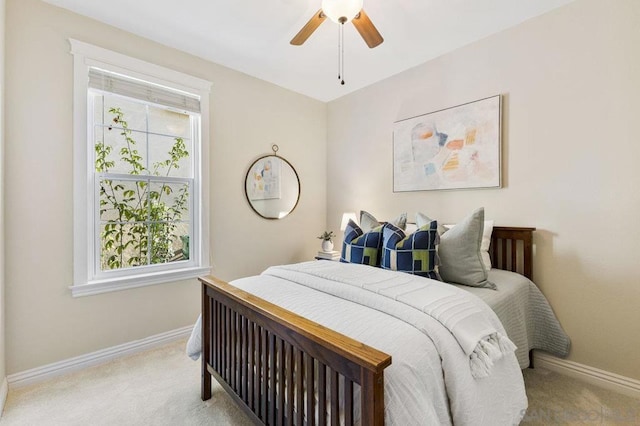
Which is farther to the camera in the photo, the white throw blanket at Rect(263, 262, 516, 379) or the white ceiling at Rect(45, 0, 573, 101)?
the white ceiling at Rect(45, 0, 573, 101)

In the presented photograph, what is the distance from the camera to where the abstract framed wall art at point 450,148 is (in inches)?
94.0

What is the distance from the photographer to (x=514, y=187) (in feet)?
7.54

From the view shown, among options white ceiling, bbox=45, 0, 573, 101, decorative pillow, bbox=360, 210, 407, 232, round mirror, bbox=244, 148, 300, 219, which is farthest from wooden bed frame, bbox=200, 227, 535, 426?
white ceiling, bbox=45, 0, 573, 101

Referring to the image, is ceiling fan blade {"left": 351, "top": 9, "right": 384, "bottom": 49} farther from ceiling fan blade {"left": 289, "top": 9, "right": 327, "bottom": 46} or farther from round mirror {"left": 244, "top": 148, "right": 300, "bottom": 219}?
round mirror {"left": 244, "top": 148, "right": 300, "bottom": 219}

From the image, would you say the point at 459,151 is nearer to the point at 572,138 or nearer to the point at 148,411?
the point at 572,138

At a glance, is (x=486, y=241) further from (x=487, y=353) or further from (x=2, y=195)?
(x=2, y=195)

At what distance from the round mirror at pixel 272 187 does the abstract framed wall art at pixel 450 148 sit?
3.90 feet

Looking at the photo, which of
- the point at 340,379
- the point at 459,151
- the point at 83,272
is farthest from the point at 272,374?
the point at 459,151

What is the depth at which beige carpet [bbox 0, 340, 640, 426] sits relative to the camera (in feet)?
5.39

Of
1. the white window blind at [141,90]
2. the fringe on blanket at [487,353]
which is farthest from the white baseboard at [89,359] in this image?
the fringe on blanket at [487,353]

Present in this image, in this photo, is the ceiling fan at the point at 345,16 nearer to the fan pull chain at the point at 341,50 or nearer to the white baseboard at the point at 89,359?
the fan pull chain at the point at 341,50

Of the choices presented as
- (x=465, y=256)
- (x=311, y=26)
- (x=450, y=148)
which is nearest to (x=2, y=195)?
(x=311, y=26)

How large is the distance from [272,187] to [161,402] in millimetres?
2126

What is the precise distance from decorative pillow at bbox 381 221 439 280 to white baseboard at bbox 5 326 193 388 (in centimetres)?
197
